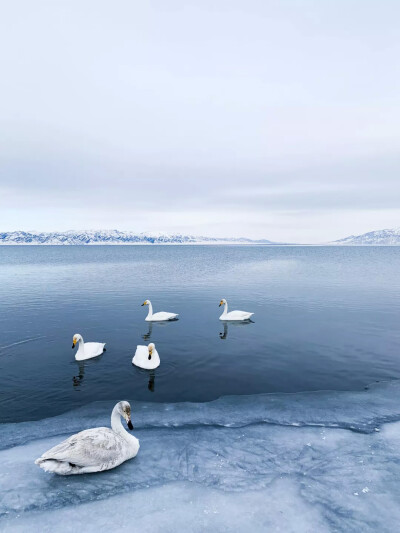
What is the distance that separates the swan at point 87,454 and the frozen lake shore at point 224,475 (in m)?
0.31

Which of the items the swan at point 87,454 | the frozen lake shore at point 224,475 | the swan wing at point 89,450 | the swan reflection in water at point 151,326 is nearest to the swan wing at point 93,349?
the swan reflection in water at point 151,326

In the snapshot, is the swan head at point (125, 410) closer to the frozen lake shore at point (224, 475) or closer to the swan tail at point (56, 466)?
the frozen lake shore at point (224, 475)

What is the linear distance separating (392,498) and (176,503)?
481 cm

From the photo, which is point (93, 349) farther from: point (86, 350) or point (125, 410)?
point (125, 410)

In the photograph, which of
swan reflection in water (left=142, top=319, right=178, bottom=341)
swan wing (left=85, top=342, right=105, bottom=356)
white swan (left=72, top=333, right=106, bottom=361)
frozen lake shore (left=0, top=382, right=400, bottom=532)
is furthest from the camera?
swan reflection in water (left=142, top=319, right=178, bottom=341)

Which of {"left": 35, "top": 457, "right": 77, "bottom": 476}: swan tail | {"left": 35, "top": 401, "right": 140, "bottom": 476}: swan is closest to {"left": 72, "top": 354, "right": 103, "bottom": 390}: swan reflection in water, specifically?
{"left": 35, "top": 401, "right": 140, "bottom": 476}: swan

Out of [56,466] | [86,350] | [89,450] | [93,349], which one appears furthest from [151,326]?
[56,466]

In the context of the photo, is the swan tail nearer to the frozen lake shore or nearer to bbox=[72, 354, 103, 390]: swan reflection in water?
the frozen lake shore

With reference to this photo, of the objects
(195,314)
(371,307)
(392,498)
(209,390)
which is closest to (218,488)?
(392,498)

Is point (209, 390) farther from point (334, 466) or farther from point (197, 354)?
point (334, 466)

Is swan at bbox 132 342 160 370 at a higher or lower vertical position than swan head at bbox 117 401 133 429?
lower

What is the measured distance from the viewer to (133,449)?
29.5 ft

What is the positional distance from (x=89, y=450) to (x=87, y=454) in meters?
0.09

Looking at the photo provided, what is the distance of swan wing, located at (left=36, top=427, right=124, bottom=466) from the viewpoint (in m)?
7.92
